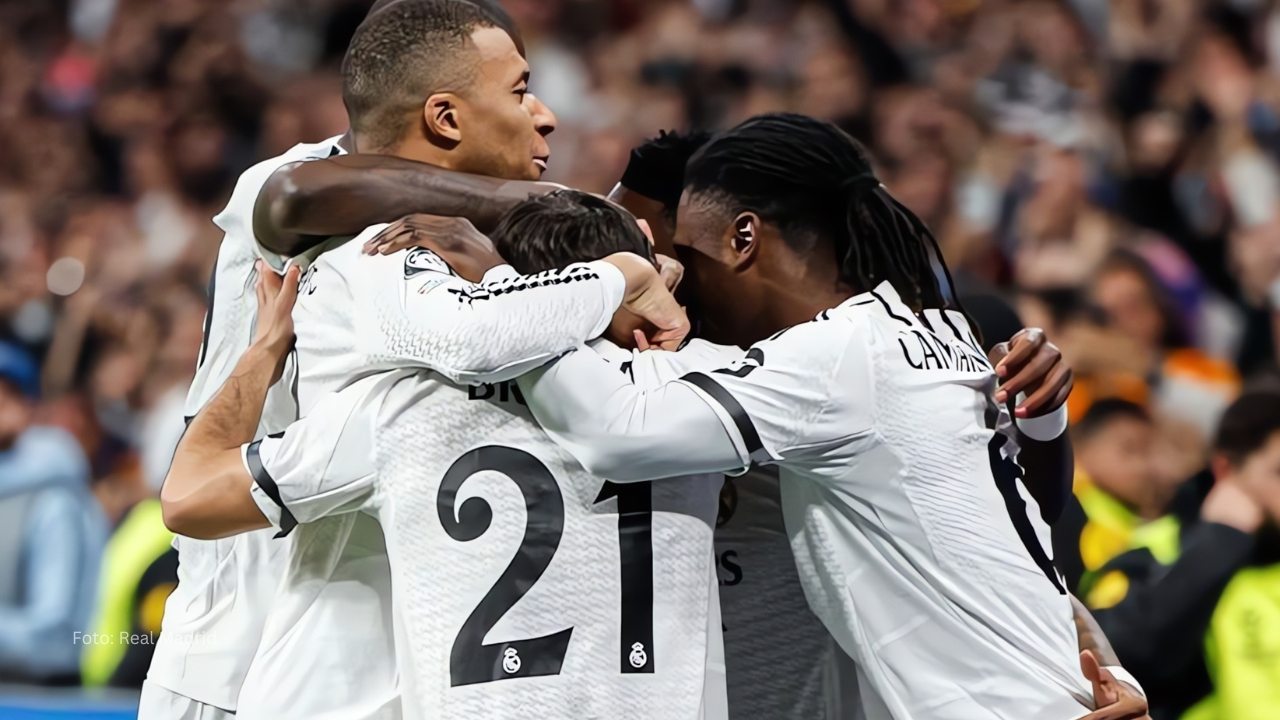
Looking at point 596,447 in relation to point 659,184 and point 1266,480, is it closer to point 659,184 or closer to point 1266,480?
point 659,184

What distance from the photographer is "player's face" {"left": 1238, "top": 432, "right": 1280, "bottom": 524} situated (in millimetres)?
4430

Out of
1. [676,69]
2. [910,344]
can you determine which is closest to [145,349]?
[676,69]

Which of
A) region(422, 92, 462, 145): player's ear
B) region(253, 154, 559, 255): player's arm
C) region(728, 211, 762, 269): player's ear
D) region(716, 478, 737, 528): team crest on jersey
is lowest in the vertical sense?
region(716, 478, 737, 528): team crest on jersey

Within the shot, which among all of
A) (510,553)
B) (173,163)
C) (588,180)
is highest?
(173,163)

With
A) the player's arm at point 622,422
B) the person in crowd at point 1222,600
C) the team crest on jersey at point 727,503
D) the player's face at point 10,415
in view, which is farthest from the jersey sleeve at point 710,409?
the player's face at point 10,415

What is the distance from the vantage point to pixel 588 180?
844 cm

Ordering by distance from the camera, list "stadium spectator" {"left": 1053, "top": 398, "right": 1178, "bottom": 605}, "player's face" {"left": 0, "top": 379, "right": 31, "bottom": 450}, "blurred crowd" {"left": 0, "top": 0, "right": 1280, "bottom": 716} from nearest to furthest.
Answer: "stadium spectator" {"left": 1053, "top": 398, "right": 1178, "bottom": 605}
"blurred crowd" {"left": 0, "top": 0, "right": 1280, "bottom": 716}
"player's face" {"left": 0, "top": 379, "right": 31, "bottom": 450}

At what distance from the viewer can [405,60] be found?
Answer: 121 inches

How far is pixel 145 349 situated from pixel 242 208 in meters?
5.15

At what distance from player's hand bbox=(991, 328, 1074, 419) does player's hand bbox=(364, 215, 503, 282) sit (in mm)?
922

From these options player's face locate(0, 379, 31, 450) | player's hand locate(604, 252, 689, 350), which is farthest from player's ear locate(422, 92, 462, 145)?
player's face locate(0, 379, 31, 450)

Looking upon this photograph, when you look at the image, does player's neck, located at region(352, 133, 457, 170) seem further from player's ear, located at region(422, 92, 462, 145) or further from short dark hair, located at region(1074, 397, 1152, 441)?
short dark hair, located at region(1074, 397, 1152, 441)

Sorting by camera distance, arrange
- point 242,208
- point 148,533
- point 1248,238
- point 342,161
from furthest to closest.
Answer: point 1248,238
point 148,533
point 242,208
point 342,161

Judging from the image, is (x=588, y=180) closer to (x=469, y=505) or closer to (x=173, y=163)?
(x=173, y=163)
